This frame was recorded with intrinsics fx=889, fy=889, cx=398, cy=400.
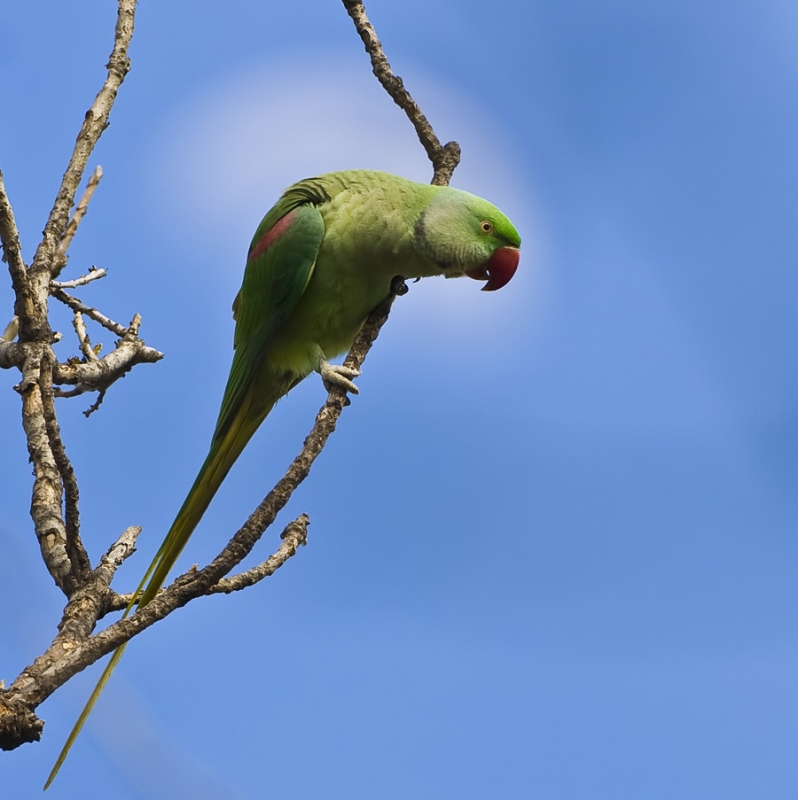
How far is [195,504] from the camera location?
13.5 feet

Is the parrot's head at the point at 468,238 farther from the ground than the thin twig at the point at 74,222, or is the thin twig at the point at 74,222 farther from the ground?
the parrot's head at the point at 468,238

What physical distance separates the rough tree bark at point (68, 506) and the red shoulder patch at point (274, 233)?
1.21 metres

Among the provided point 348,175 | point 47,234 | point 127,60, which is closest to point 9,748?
point 47,234

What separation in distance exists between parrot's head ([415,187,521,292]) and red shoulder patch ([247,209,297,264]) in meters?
0.75

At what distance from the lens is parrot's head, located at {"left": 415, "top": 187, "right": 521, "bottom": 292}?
183 inches

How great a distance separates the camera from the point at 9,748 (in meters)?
2.22

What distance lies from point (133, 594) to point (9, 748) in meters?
0.78

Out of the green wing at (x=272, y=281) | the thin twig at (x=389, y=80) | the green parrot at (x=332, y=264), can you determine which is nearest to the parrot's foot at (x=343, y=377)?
the green parrot at (x=332, y=264)

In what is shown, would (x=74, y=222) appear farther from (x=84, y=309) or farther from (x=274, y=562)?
(x=274, y=562)

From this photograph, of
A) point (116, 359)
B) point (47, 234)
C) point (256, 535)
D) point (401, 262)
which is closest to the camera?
point (256, 535)

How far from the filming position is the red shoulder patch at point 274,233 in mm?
4895

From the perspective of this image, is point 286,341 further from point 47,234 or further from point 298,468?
point 298,468

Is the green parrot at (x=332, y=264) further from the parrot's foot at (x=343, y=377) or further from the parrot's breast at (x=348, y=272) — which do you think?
the parrot's foot at (x=343, y=377)

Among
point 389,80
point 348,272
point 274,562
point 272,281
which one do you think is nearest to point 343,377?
point 348,272
